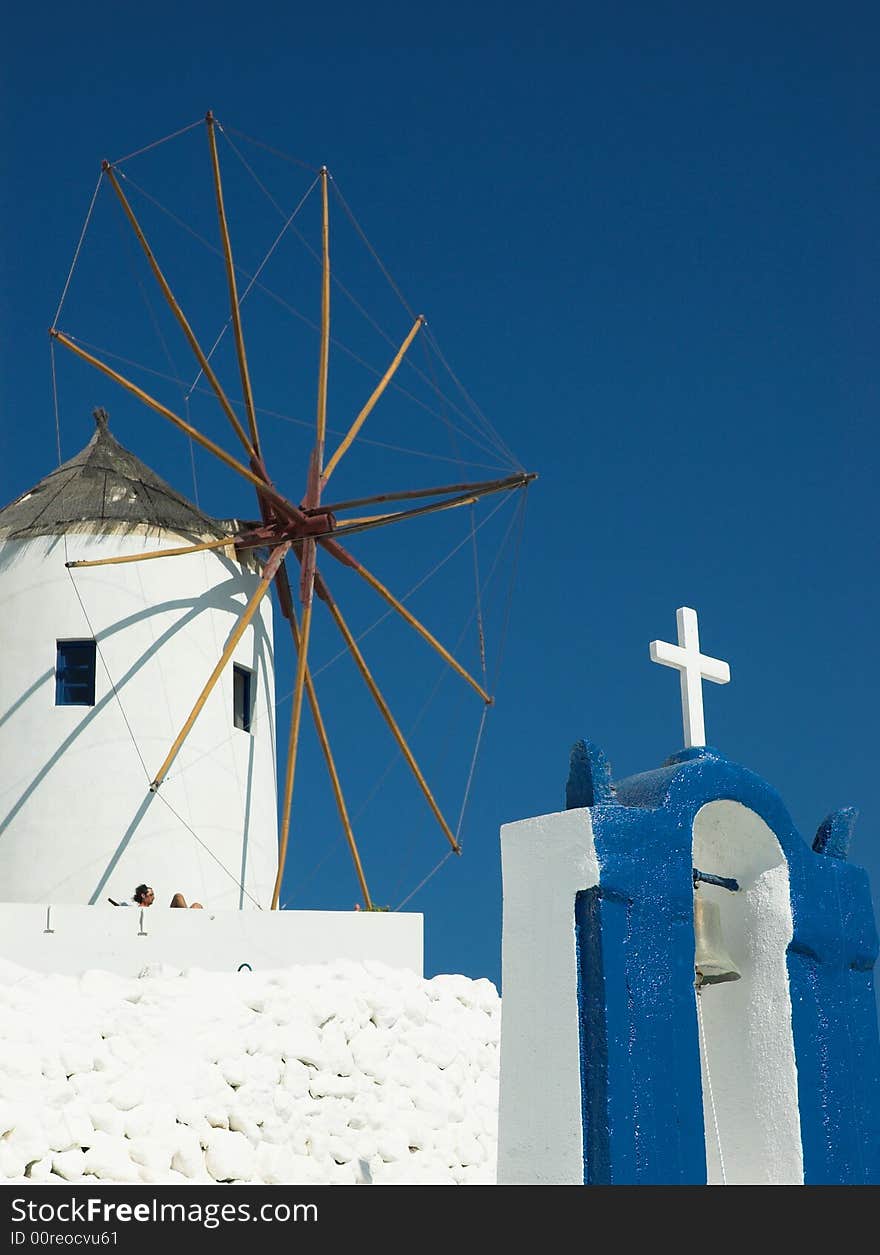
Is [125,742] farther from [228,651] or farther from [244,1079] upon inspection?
[244,1079]

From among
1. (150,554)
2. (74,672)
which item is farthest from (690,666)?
(74,672)

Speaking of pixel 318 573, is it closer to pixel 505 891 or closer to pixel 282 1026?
pixel 282 1026

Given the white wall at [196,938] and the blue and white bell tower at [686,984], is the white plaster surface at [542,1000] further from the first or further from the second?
the white wall at [196,938]

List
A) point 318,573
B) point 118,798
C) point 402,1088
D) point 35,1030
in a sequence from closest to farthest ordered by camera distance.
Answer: point 35,1030 < point 402,1088 < point 118,798 < point 318,573

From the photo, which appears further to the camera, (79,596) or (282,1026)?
(79,596)

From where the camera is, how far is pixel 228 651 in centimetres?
1733

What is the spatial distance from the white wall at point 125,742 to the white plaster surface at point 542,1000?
983 cm

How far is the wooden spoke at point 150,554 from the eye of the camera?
658 inches

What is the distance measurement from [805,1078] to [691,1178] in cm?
110

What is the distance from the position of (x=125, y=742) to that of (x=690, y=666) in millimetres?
9653

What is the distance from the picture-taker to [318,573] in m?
18.6

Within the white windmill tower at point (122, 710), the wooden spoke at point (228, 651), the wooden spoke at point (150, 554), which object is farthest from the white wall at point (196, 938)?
the wooden spoke at point (150, 554)

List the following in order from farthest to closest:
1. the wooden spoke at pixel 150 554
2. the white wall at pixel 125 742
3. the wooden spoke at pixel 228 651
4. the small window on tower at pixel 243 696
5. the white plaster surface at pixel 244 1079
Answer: the small window on tower at pixel 243 696 < the white wall at pixel 125 742 < the wooden spoke at pixel 150 554 < the wooden spoke at pixel 228 651 < the white plaster surface at pixel 244 1079

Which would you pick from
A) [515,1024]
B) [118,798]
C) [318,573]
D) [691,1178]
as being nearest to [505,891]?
[515,1024]
